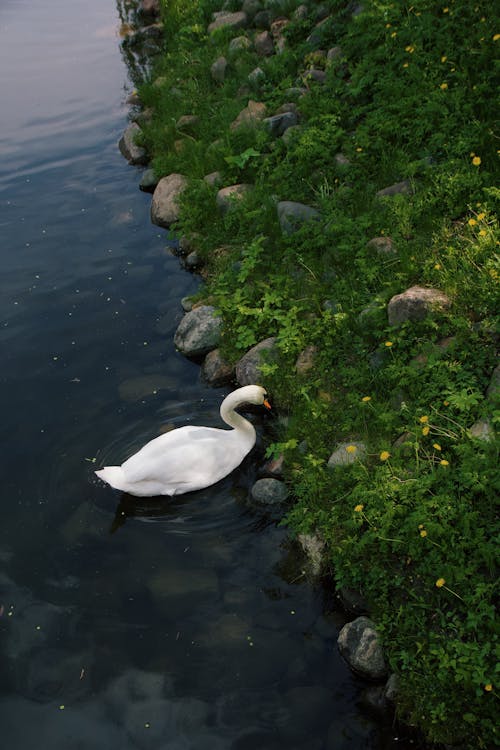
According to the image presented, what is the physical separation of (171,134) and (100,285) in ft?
11.8

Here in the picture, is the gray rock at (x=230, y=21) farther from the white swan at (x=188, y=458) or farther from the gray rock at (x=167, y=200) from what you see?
the white swan at (x=188, y=458)

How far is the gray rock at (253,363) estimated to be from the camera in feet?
22.9

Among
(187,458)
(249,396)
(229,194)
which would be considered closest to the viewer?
(187,458)

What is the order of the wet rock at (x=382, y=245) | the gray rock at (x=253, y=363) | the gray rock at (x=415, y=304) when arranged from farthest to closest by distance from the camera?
1. the gray rock at (x=253, y=363)
2. the wet rock at (x=382, y=245)
3. the gray rock at (x=415, y=304)

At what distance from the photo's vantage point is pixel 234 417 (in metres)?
6.33

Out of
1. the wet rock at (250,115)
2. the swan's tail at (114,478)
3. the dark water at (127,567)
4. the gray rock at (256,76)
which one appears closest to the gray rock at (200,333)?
the dark water at (127,567)

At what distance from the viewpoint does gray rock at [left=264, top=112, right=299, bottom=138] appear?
9375 mm

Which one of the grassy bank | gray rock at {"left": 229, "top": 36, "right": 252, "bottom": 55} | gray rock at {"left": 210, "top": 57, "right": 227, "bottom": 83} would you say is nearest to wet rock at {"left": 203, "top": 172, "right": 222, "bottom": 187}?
the grassy bank

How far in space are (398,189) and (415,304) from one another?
6.66ft

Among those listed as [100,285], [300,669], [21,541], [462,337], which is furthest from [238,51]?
[300,669]

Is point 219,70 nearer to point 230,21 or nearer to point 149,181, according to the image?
point 230,21

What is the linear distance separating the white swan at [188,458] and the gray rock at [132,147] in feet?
23.4

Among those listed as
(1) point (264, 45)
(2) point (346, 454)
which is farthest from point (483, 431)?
(1) point (264, 45)

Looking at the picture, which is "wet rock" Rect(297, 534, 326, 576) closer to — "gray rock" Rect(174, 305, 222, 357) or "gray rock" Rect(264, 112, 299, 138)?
"gray rock" Rect(174, 305, 222, 357)
